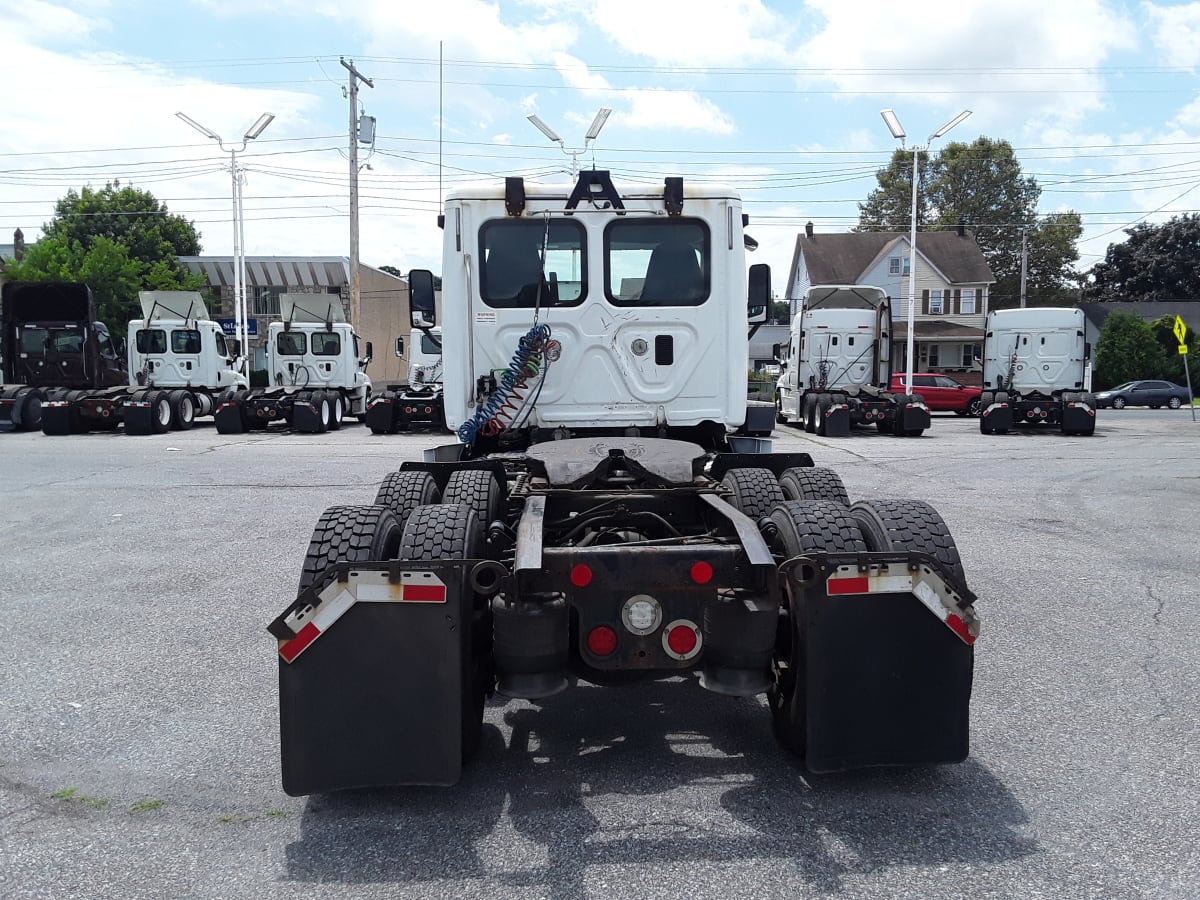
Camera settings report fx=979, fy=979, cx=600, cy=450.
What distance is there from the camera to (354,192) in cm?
3384

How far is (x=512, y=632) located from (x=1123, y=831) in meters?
2.31

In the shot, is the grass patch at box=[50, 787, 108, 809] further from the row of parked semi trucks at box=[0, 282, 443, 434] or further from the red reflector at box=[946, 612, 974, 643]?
the row of parked semi trucks at box=[0, 282, 443, 434]

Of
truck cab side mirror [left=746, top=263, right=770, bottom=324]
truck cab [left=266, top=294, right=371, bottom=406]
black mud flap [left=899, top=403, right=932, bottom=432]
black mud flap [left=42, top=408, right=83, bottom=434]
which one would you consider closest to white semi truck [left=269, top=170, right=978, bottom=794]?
truck cab side mirror [left=746, top=263, right=770, bottom=324]

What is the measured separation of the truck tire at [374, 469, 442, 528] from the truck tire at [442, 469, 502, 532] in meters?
0.25

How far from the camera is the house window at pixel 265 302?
45259 millimetres

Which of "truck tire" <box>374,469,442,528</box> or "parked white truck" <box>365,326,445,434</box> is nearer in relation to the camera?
"truck tire" <box>374,469,442,528</box>

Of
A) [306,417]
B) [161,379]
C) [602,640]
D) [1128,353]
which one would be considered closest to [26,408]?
[161,379]

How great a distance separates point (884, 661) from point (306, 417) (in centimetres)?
2262

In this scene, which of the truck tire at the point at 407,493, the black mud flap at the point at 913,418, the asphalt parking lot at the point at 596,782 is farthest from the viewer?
the black mud flap at the point at 913,418

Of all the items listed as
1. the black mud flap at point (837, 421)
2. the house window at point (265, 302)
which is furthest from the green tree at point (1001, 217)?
the black mud flap at point (837, 421)

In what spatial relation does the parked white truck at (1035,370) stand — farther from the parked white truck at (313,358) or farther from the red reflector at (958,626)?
the red reflector at (958,626)

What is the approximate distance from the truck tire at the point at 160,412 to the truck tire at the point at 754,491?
21.6 m

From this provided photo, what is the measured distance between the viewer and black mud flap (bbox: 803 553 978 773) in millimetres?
3592

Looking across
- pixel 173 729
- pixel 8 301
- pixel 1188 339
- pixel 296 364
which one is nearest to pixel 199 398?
pixel 296 364
